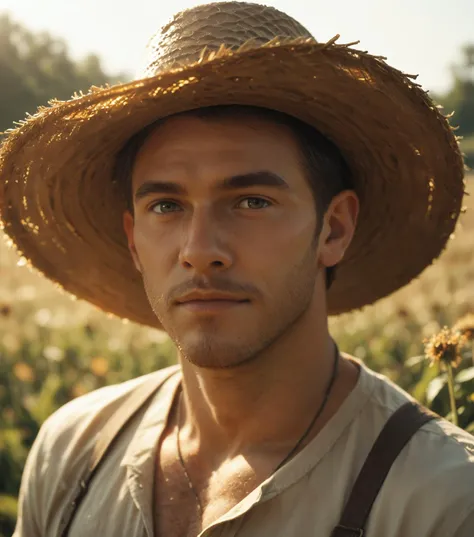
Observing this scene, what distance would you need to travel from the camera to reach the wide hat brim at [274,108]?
9.16ft

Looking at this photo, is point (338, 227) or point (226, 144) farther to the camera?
point (338, 227)

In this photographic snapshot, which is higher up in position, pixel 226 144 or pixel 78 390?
pixel 226 144

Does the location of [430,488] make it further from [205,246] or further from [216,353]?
[205,246]

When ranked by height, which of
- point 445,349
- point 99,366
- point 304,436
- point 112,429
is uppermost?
point 99,366

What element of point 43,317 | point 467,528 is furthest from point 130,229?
point 43,317

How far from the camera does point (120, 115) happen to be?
3041 mm

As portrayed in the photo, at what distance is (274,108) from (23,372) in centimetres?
351

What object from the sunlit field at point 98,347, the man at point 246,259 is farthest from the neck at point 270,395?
the sunlit field at point 98,347

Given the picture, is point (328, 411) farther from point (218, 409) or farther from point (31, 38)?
point (31, 38)

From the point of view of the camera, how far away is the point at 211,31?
2.97 metres

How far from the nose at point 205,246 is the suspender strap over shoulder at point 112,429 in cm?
84

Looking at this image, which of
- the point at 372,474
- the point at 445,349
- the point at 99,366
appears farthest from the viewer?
the point at 99,366

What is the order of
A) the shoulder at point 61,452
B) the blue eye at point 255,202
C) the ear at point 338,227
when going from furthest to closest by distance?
1. the shoulder at point 61,452
2. the ear at point 338,227
3. the blue eye at point 255,202

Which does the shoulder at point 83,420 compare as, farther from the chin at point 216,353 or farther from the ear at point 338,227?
the ear at point 338,227
